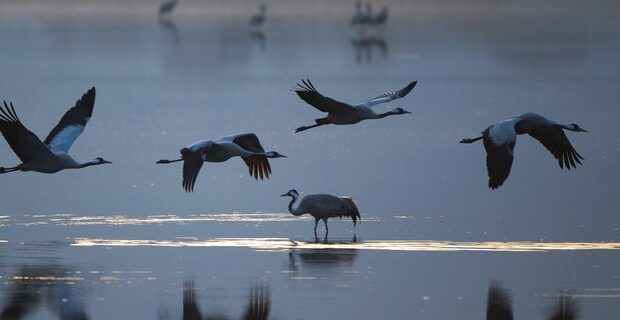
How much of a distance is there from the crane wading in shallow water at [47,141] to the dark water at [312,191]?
23.1 inches

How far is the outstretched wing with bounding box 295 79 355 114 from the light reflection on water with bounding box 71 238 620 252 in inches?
76.0

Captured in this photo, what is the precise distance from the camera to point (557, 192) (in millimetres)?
19156

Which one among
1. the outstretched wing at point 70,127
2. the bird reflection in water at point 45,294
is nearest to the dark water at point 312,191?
the bird reflection in water at point 45,294

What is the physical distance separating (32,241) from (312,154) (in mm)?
7866

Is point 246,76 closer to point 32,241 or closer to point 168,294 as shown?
point 32,241

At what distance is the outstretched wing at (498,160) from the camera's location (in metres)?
15.5

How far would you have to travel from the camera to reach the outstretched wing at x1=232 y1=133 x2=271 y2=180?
18203 mm

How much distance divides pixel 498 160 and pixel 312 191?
4165 millimetres

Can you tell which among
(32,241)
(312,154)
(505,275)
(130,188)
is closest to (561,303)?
(505,275)

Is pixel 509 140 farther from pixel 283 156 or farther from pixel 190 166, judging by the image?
pixel 190 166

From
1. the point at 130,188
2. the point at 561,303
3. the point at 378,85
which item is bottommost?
the point at 561,303

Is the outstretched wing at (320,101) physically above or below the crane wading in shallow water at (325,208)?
above

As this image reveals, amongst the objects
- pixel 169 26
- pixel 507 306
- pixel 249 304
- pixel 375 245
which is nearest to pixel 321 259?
pixel 375 245

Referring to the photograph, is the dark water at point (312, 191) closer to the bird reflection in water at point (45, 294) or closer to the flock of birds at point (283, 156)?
the bird reflection in water at point (45, 294)
